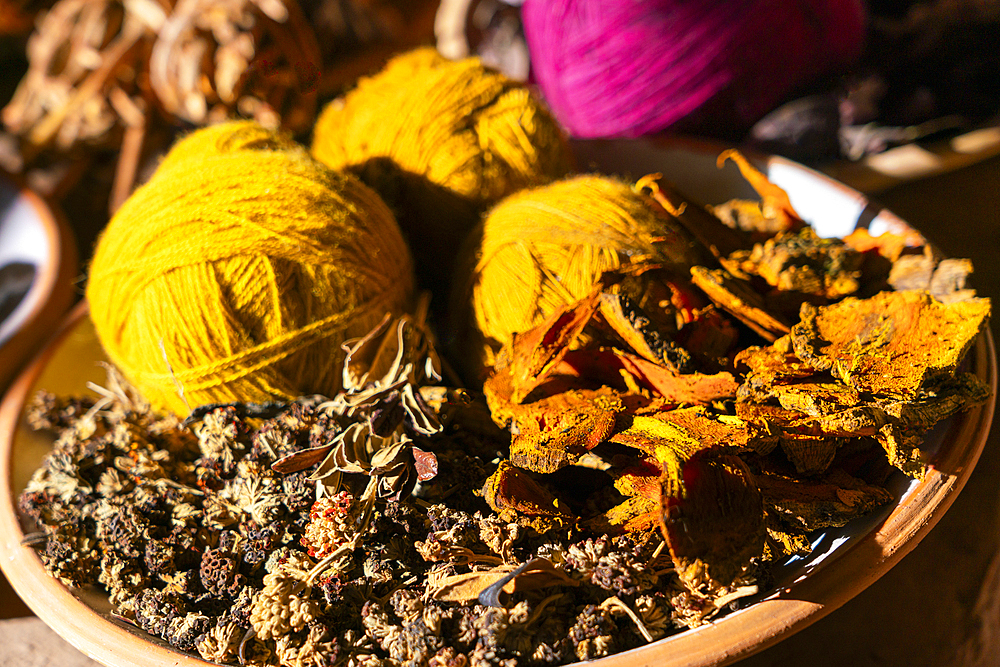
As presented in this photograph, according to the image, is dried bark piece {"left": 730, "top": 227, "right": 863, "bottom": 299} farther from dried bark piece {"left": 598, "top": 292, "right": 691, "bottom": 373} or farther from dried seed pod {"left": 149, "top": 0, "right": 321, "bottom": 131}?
dried seed pod {"left": 149, "top": 0, "right": 321, "bottom": 131}

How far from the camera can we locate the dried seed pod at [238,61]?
2.76 feet

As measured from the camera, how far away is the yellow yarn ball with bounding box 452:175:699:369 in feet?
1.88

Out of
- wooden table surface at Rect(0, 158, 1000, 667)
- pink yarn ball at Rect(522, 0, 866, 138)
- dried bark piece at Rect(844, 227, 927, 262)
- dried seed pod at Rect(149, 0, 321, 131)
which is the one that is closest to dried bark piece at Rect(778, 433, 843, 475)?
wooden table surface at Rect(0, 158, 1000, 667)

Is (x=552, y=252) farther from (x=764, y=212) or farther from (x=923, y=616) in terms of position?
(x=923, y=616)

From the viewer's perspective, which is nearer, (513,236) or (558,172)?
(513,236)

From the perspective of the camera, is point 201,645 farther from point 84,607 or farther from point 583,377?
point 583,377

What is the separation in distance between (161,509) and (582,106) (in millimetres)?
702

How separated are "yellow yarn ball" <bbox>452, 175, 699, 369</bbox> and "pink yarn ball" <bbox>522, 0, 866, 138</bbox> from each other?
0.29 m

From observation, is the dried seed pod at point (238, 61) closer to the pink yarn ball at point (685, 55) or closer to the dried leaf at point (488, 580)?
the pink yarn ball at point (685, 55)

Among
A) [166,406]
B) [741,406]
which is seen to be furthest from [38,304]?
[741,406]

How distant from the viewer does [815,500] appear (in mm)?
439

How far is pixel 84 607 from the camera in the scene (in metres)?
0.46

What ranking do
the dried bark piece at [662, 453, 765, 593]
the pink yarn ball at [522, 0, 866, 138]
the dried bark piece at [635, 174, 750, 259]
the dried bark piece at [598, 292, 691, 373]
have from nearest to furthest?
the dried bark piece at [662, 453, 765, 593]
the dried bark piece at [598, 292, 691, 373]
the dried bark piece at [635, 174, 750, 259]
the pink yarn ball at [522, 0, 866, 138]

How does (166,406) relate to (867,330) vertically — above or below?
below
